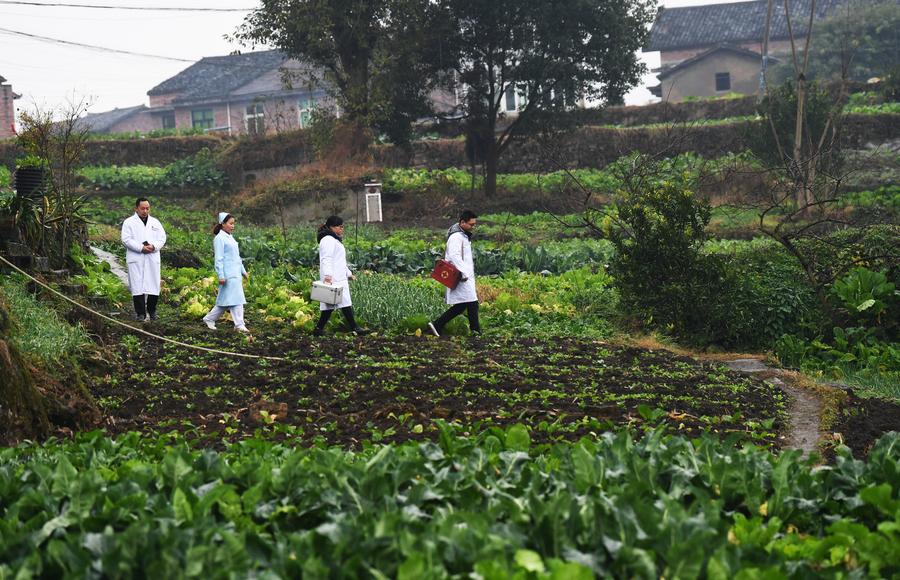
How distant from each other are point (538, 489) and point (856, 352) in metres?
10.1

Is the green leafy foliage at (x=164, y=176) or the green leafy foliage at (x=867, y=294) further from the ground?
the green leafy foliage at (x=164, y=176)

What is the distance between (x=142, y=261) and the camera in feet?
49.1

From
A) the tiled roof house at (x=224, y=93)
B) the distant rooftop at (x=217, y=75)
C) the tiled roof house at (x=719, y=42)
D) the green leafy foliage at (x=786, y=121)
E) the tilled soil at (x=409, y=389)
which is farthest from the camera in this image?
the distant rooftop at (x=217, y=75)

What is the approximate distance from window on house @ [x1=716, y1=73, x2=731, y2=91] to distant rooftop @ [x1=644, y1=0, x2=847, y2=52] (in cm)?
422

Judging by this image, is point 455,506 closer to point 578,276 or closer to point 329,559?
point 329,559

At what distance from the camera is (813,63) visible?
54.0 metres

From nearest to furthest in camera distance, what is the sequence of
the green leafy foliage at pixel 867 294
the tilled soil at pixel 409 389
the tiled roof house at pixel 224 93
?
the tilled soil at pixel 409 389 < the green leafy foliage at pixel 867 294 < the tiled roof house at pixel 224 93

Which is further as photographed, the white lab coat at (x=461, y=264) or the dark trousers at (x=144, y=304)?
the dark trousers at (x=144, y=304)

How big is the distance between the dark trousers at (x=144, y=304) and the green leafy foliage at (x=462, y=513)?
914 cm

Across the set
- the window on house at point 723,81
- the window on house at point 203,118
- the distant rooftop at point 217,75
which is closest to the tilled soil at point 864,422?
the window on house at point 723,81

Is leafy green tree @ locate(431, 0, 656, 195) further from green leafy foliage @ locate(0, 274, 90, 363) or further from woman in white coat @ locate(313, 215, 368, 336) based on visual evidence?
green leafy foliage @ locate(0, 274, 90, 363)

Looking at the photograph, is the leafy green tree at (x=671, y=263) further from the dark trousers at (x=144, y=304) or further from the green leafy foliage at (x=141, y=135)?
the green leafy foliage at (x=141, y=135)

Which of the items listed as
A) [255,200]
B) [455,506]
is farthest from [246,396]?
[255,200]

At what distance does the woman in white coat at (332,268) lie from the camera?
14414 mm
